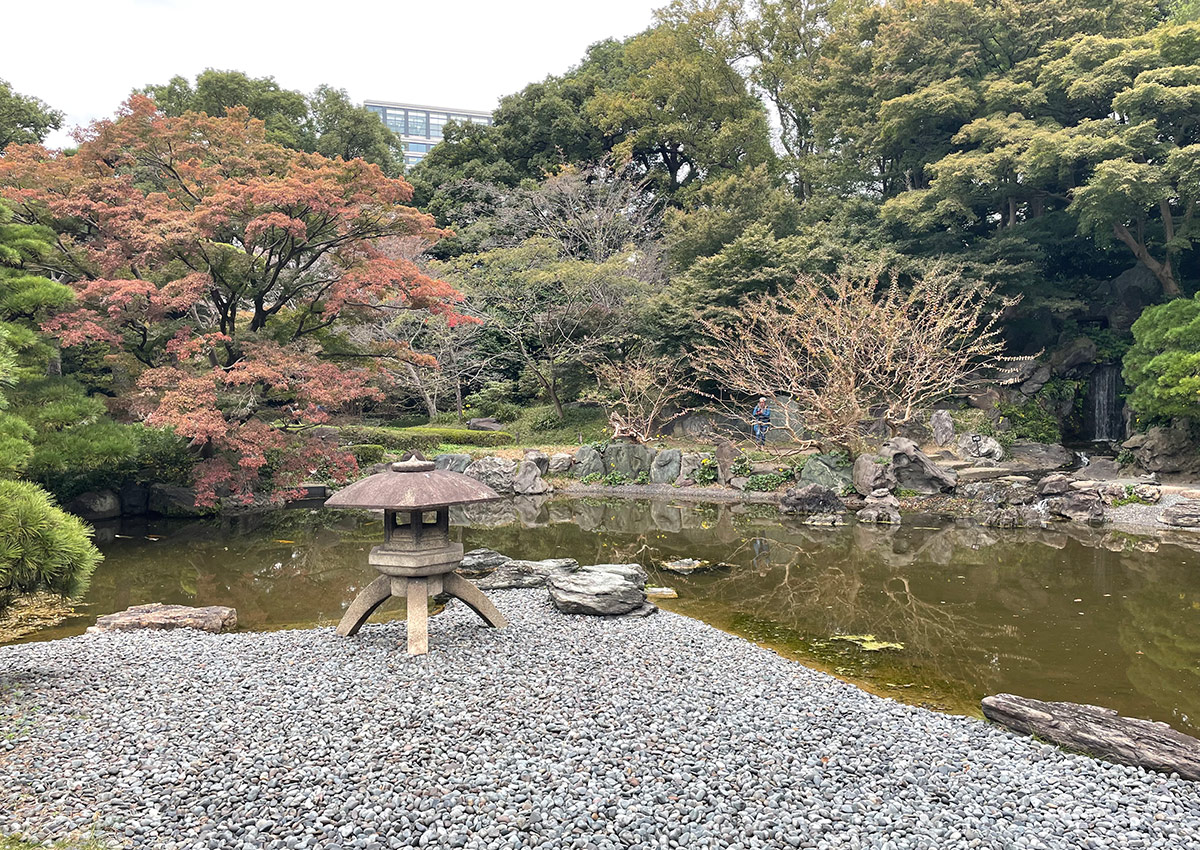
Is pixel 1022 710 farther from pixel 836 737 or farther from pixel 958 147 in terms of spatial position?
pixel 958 147

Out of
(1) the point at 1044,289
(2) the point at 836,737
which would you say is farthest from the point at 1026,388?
(2) the point at 836,737

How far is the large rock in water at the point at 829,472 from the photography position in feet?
43.5

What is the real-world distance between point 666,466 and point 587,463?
199cm

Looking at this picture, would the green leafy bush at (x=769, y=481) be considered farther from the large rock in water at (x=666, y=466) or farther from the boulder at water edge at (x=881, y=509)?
the boulder at water edge at (x=881, y=509)

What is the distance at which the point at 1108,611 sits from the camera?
6.64 m

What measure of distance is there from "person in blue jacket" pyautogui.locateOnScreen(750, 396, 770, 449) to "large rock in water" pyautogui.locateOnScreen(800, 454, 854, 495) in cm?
210

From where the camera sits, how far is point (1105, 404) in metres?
17.8

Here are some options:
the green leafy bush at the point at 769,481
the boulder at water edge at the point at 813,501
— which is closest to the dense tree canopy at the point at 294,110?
the green leafy bush at the point at 769,481

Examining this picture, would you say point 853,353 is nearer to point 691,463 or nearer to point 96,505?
point 691,463

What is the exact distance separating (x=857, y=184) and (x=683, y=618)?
782 inches

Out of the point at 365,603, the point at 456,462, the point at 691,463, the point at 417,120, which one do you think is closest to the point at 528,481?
the point at 456,462

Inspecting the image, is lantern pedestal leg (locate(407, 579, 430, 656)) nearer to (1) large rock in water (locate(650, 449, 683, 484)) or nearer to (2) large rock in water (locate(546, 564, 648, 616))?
(2) large rock in water (locate(546, 564, 648, 616))

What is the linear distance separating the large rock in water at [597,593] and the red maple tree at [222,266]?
6095 millimetres

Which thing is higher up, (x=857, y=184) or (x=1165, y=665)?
(x=857, y=184)
